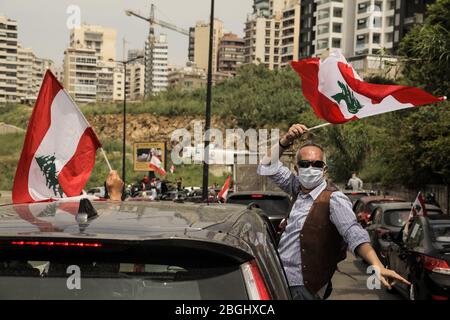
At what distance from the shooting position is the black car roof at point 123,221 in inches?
112

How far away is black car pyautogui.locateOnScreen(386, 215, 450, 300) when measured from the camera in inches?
351

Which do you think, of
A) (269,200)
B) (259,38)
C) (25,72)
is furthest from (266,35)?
(269,200)

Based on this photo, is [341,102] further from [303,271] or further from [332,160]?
[332,160]

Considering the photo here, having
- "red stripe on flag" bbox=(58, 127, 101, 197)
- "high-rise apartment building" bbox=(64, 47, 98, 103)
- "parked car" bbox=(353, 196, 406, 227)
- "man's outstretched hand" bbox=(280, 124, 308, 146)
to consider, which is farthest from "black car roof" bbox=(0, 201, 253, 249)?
"high-rise apartment building" bbox=(64, 47, 98, 103)

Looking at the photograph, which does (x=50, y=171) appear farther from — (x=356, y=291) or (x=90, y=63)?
(x=90, y=63)

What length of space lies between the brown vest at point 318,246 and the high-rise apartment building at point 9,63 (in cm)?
14944

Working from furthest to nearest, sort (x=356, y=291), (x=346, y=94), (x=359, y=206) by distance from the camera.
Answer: (x=359, y=206) → (x=356, y=291) → (x=346, y=94)

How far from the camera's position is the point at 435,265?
29.5 ft

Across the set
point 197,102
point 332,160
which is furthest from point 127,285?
point 197,102

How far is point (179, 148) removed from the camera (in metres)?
75.7

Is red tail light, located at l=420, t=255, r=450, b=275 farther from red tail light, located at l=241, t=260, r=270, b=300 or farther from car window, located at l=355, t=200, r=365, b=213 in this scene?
car window, located at l=355, t=200, r=365, b=213

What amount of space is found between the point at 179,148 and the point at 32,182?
68.8 m

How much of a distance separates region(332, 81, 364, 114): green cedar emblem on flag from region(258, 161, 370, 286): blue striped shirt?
4557 millimetres

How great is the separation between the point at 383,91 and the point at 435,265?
2.19 m
